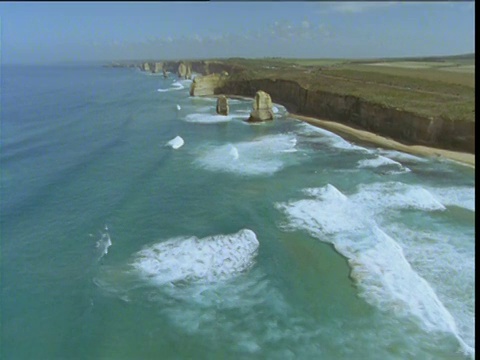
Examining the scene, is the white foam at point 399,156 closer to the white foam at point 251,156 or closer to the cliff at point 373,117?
the cliff at point 373,117

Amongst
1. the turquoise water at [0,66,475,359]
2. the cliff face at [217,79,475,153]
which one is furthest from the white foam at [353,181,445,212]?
the cliff face at [217,79,475,153]

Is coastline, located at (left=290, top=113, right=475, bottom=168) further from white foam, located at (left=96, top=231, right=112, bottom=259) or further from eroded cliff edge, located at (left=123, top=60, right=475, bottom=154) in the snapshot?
white foam, located at (left=96, top=231, right=112, bottom=259)

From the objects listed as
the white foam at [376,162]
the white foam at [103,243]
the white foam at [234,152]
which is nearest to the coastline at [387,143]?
the white foam at [376,162]

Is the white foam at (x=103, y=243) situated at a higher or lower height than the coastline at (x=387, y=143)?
lower

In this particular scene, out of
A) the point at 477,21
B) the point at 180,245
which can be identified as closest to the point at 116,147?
the point at 180,245

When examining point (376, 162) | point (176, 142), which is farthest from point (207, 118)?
point (376, 162)

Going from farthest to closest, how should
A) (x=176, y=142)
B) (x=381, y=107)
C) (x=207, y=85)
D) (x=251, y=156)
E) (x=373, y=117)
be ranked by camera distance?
(x=207, y=85), (x=373, y=117), (x=381, y=107), (x=176, y=142), (x=251, y=156)

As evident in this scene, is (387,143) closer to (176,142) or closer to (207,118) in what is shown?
(176,142)
